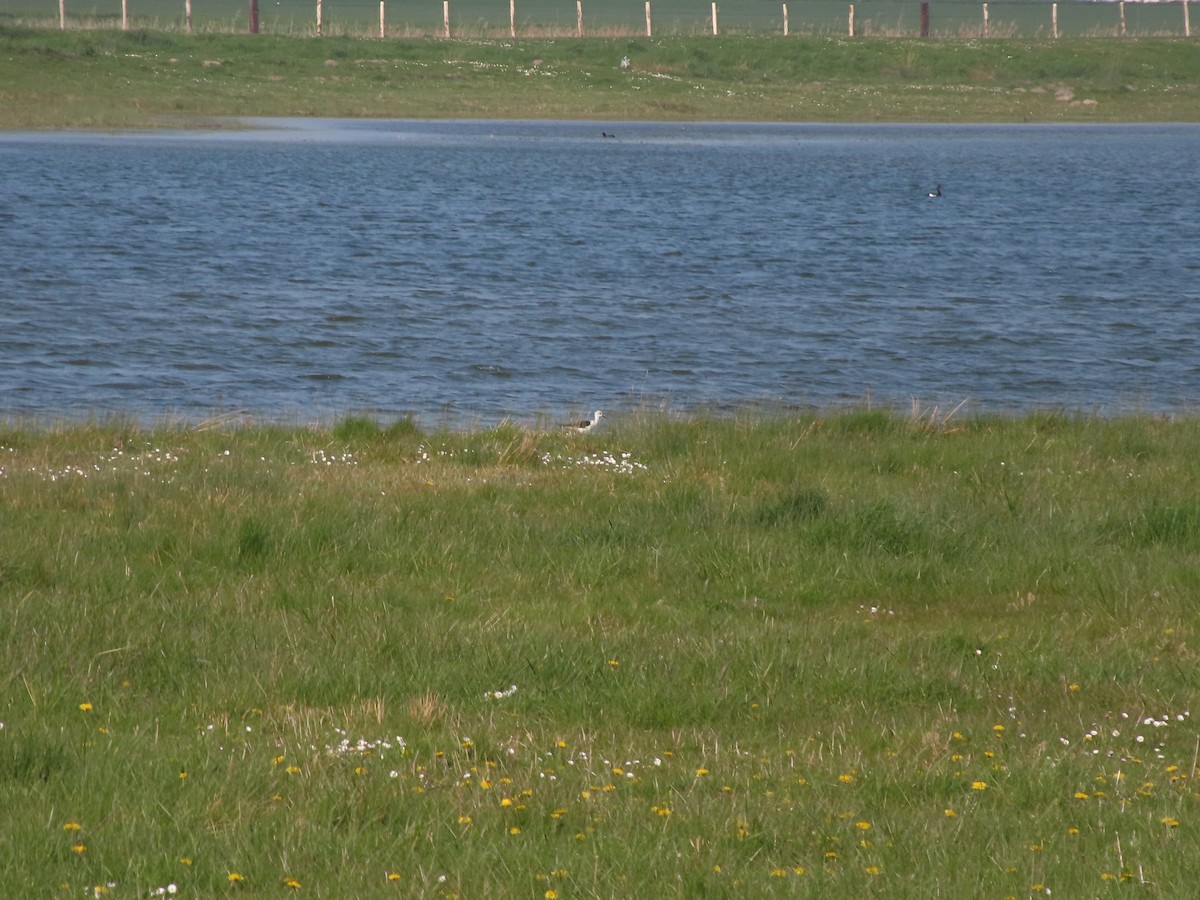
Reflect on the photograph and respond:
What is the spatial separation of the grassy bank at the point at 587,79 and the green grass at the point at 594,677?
4668 centimetres

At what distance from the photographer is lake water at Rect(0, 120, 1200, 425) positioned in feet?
54.5

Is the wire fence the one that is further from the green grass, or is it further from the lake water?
the green grass

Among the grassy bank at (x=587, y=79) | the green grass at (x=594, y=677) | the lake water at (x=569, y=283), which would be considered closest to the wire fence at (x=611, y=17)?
the grassy bank at (x=587, y=79)

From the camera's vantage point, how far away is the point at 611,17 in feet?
360

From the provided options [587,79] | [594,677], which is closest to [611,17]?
[587,79]

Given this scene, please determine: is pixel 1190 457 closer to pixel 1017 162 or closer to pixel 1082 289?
pixel 1082 289

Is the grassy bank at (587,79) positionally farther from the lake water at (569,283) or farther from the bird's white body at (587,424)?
the bird's white body at (587,424)

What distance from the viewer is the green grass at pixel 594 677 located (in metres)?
4.68

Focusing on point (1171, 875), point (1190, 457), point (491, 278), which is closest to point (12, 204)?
point (491, 278)

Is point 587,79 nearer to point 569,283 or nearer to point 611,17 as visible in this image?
point 611,17

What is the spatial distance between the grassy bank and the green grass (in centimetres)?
4668

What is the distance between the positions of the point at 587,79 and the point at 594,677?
209 feet

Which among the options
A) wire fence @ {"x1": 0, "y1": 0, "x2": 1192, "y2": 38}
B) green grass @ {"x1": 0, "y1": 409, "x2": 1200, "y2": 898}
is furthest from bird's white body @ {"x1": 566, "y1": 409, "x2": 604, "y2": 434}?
wire fence @ {"x1": 0, "y1": 0, "x2": 1192, "y2": 38}

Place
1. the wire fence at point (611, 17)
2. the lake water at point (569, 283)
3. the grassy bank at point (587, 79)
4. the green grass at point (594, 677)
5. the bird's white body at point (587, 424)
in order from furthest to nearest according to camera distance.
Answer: the wire fence at point (611, 17) → the grassy bank at point (587, 79) → the lake water at point (569, 283) → the bird's white body at point (587, 424) → the green grass at point (594, 677)
